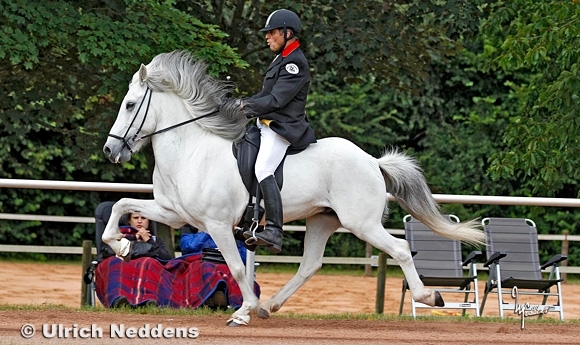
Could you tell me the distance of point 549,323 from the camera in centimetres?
1049

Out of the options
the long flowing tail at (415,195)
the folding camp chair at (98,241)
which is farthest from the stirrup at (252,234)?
the folding camp chair at (98,241)

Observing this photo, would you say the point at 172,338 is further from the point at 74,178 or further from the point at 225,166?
the point at 74,178

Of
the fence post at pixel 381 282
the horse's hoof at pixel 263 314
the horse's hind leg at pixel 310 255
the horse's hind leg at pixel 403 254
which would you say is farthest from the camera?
the fence post at pixel 381 282

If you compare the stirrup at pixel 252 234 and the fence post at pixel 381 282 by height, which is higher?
the stirrup at pixel 252 234

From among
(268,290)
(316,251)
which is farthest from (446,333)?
(268,290)

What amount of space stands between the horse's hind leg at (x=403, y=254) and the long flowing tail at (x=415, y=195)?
0.55 meters

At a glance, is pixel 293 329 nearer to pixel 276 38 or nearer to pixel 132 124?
pixel 132 124

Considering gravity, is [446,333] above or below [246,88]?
below

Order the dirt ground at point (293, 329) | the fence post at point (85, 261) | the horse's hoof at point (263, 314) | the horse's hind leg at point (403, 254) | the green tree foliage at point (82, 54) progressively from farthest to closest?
the green tree foliage at point (82, 54) < the fence post at point (85, 261) < the horse's hoof at point (263, 314) < the horse's hind leg at point (403, 254) < the dirt ground at point (293, 329)

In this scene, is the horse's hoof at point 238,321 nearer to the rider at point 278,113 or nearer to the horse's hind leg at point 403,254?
the rider at point 278,113

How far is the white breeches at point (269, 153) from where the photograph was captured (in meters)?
9.06

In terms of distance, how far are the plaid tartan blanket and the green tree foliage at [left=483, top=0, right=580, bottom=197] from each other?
5647 mm

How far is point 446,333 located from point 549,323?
155 cm

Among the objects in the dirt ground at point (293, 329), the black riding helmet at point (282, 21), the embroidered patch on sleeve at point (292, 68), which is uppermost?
the black riding helmet at point (282, 21)
